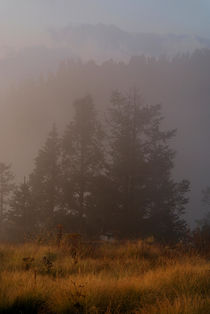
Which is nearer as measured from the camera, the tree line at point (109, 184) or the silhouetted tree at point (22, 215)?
the tree line at point (109, 184)

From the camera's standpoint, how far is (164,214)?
23359 mm

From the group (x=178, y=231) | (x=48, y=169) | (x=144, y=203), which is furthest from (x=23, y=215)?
(x=178, y=231)

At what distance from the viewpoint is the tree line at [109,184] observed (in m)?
22.5

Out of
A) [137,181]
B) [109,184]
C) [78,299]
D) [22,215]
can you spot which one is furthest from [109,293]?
[22,215]

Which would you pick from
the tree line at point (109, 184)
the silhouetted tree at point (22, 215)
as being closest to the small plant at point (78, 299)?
the tree line at point (109, 184)

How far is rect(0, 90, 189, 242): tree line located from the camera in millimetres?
22516

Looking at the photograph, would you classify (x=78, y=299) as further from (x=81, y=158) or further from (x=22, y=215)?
(x=81, y=158)

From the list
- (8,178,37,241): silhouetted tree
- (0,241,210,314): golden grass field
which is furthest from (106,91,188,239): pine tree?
(0,241,210,314): golden grass field

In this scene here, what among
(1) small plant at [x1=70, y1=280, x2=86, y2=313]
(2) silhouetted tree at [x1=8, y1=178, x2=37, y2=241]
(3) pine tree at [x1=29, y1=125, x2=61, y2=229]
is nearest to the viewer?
(1) small plant at [x1=70, y1=280, x2=86, y2=313]

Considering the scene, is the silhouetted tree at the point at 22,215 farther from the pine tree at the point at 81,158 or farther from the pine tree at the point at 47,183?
the pine tree at the point at 81,158

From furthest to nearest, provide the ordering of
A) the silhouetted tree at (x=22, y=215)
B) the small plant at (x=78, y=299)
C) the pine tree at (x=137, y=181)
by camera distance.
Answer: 1. the silhouetted tree at (x=22, y=215)
2. the pine tree at (x=137, y=181)
3. the small plant at (x=78, y=299)

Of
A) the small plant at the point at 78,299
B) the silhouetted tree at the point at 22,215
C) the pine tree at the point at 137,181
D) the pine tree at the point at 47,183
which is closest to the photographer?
the small plant at the point at 78,299

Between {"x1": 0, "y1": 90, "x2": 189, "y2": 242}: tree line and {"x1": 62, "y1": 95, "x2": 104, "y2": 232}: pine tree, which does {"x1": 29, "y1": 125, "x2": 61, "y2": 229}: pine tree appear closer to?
{"x1": 0, "y1": 90, "x2": 189, "y2": 242}: tree line

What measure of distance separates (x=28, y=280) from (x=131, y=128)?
64.6ft
